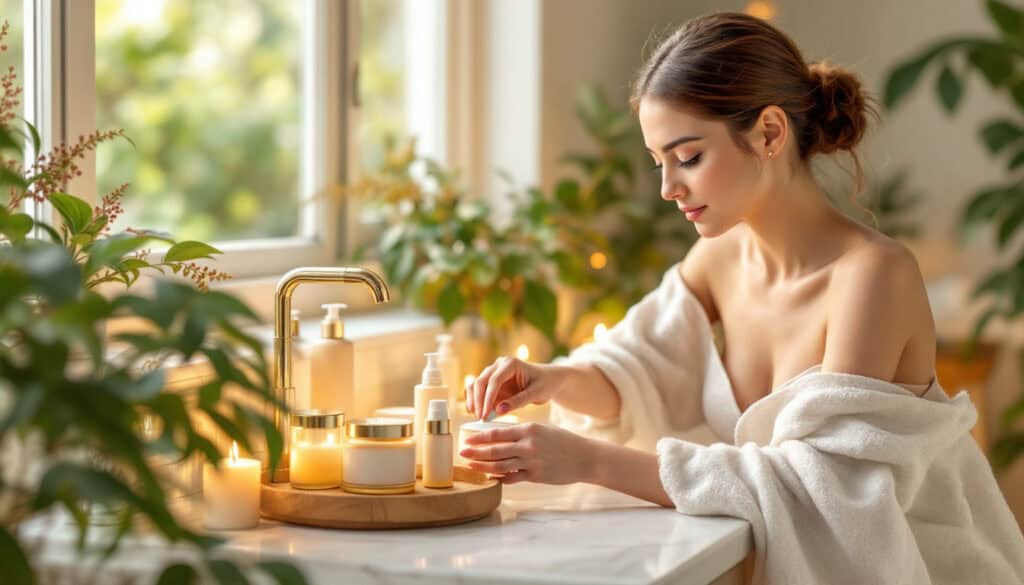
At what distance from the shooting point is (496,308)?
238cm

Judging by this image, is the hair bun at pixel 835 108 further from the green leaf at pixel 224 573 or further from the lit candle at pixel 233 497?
the green leaf at pixel 224 573

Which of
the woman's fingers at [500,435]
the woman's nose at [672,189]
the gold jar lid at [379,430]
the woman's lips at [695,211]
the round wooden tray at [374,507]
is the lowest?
the round wooden tray at [374,507]

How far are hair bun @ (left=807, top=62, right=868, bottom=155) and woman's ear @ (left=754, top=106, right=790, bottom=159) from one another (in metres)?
0.07

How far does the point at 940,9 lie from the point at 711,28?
6.31 feet

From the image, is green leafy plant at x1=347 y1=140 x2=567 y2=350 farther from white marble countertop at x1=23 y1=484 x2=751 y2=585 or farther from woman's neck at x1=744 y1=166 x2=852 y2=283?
white marble countertop at x1=23 y1=484 x2=751 y2=585

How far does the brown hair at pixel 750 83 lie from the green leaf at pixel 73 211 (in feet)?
2.33

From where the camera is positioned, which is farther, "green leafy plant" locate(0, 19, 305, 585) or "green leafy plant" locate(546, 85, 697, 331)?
"green leafy plant" locate(546, 85, 697, 331)

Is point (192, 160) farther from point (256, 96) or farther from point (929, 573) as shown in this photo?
point (929, 573)

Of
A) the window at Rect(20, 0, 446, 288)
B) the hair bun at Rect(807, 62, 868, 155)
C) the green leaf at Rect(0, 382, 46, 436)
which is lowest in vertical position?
the green leaf at Rect(0, 382, 46, 436)

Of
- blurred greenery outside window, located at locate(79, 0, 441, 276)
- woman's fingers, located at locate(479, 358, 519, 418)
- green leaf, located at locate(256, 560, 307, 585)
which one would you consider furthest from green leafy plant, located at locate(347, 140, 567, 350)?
blurred greenery outside window, located at locate(79, 0, 441, 276)

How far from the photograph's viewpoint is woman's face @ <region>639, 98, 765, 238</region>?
162cm

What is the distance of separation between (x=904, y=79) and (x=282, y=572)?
6.56 ft

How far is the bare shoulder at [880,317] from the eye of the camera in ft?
5.00

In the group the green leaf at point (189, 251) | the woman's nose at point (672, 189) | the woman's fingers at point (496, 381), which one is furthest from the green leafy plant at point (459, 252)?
the green leaf at point (189, 251)
